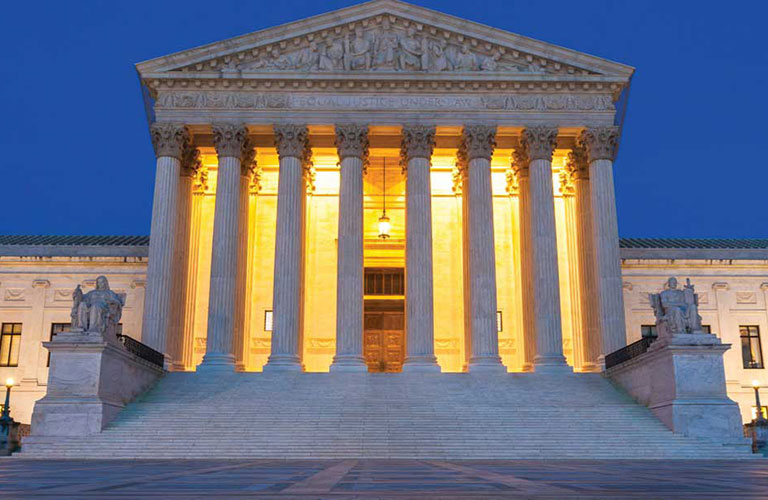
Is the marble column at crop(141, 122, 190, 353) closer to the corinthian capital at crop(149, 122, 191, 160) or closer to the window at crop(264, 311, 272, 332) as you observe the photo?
the corinthian capital at crop(149, 122, 191, 160)

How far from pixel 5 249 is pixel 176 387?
18.6 meters

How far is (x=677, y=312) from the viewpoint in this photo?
2714cm

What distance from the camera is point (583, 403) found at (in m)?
29.2

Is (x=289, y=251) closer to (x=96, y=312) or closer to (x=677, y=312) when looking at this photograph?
(x=96, y=312)

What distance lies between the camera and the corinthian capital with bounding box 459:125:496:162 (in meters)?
37.2

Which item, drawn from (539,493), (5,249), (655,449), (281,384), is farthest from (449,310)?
(539,493)

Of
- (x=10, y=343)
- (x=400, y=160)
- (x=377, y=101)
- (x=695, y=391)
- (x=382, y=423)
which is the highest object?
(x=377, y=101)

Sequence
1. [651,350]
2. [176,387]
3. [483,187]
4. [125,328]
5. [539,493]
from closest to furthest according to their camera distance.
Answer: [539,493]
[651,350]
[176,387]
[483,187]
[125,328]

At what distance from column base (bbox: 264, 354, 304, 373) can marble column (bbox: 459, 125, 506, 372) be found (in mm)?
8221

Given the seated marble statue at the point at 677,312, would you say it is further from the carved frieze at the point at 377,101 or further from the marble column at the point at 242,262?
the marble column at the point at 242,262

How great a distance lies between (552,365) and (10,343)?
2967cm

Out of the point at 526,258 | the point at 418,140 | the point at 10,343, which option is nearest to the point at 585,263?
the point at 526,258

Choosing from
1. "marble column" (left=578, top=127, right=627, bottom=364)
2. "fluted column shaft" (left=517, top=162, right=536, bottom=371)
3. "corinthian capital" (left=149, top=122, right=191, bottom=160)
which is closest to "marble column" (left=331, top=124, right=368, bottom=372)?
"corinthian capital" (left=149, top=122, right=191, bottom=160)

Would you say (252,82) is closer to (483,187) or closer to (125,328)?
(483,187)
